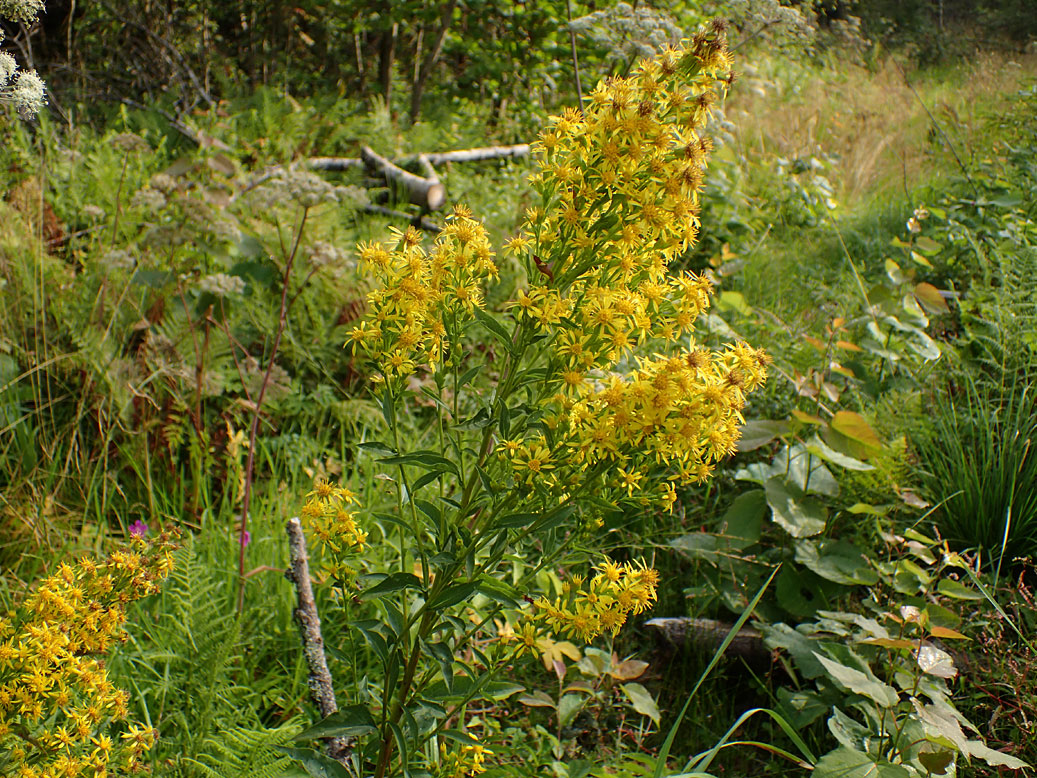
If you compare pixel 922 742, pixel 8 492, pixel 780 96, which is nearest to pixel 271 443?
pixel 8 492

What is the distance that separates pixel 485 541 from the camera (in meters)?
1.23

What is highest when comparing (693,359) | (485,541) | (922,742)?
(693,359)

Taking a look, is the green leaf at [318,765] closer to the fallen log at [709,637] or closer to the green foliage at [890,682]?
the green foliage at [890,682]

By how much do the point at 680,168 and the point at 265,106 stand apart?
5.49 m

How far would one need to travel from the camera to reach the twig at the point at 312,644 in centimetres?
155

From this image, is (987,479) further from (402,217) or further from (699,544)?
(402,217)

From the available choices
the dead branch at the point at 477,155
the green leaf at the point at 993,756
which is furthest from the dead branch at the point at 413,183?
the green leaf at the point at 993,756

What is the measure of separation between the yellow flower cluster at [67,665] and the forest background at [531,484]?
42 millimetres

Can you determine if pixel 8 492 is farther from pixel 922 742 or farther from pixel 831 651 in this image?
pixel 922 742

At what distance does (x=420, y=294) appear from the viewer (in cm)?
118

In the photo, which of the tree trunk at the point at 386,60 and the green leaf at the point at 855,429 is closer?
the green leaf at the point at 855,429

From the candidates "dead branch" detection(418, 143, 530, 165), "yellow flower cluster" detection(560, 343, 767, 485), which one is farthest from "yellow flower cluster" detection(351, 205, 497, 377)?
"dead branch" detection(418, 143, 530, 165)

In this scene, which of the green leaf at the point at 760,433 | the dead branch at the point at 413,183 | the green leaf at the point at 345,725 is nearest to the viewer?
the green leaf at the point at 345,725

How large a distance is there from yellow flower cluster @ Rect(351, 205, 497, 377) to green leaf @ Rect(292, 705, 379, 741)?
1.82ft
